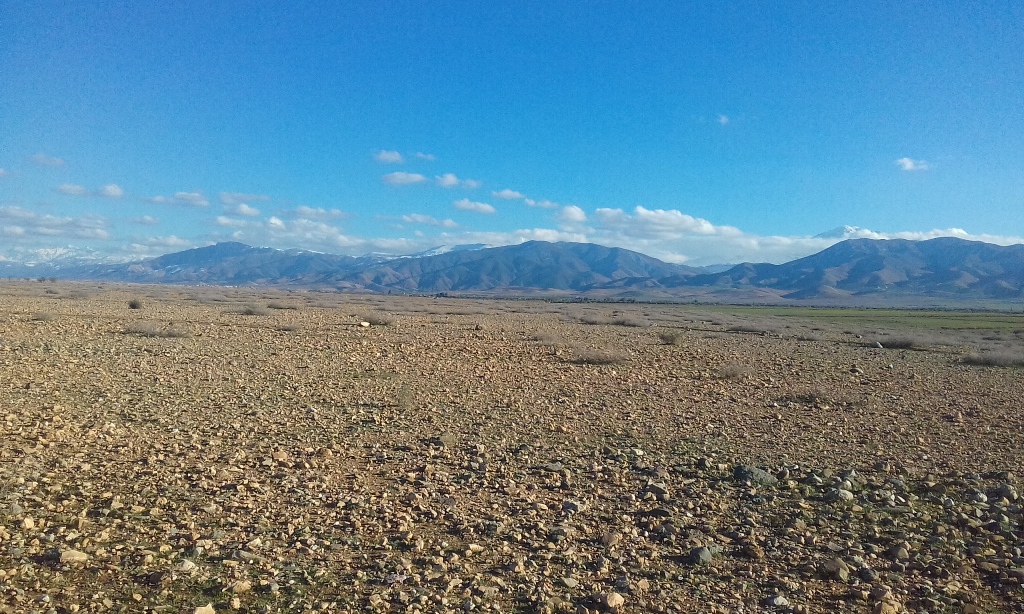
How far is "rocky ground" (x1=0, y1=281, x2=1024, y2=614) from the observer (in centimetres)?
436

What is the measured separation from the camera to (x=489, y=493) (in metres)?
6.29

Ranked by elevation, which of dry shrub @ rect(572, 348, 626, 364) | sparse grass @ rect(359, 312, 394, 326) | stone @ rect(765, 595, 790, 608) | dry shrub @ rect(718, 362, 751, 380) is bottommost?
stone @ rect(765, 595, 790, 608)

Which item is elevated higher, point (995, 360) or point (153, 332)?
point (153, 332)

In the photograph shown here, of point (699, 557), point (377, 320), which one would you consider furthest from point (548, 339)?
point (699, 557)

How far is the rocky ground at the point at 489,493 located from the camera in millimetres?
4359

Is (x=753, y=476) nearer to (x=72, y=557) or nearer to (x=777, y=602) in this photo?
(x=777, y=602)

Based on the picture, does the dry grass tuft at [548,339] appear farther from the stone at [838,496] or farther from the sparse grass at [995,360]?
the stone at [838,496]

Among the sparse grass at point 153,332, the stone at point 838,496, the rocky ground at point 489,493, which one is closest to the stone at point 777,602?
the rocky ground at point 489,493

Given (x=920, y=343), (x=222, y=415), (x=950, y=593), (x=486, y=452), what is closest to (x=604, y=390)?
(x=486, y=452)

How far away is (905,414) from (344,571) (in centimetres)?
1018

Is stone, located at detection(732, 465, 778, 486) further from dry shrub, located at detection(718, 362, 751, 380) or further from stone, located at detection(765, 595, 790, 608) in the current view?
dry shrub, located at detection(718, 362, 751, 380)

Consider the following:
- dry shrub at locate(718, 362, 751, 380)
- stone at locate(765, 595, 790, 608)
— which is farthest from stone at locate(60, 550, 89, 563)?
dry shrub at locate(718, 362, 751, 380)

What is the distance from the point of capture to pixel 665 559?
16.3 ft

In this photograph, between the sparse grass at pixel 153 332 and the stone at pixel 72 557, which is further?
the sparse grass at pixel 153 332
